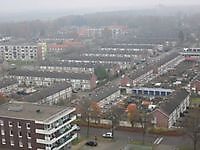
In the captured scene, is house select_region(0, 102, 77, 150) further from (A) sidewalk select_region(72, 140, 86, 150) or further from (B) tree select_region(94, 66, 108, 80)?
(B) tree select_region(94, 66, 108, 80)

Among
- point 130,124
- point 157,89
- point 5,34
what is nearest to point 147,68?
point 157,89

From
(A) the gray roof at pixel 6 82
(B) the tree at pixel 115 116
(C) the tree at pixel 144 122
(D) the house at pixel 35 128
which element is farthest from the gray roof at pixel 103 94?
(D) the house at pixel 35 128

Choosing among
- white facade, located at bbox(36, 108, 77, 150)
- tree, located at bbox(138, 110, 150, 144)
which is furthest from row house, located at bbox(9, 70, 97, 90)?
white facade, located at bbox(36, 108, 77, 150)

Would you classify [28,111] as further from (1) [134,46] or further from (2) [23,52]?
(1) [134,46]

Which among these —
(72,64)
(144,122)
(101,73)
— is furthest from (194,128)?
(72,64)

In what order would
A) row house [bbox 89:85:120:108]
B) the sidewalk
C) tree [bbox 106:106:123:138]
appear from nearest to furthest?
the sidewalk, tree [bbox 106:106:123:138], row house [bbox 89:85:120:108]
